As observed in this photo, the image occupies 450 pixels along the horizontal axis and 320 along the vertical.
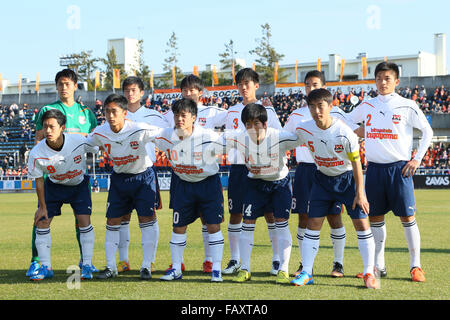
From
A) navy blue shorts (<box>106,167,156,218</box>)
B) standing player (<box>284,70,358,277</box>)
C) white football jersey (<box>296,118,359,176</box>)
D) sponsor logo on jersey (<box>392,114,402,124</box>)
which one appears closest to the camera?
white football jersey (<box>296,118,359,176</box>)

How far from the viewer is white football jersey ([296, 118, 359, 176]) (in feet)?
20.4

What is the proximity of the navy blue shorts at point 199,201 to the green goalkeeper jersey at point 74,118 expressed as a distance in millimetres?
1904

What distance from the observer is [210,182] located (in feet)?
22.3

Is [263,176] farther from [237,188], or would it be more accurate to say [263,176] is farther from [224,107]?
[224,107]

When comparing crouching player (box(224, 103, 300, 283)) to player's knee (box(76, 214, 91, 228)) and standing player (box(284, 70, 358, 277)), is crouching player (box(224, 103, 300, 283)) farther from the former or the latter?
player's knee (box(76, 214, 91, 228))

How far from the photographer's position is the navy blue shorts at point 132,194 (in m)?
7.03

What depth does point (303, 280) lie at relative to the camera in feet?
20.2

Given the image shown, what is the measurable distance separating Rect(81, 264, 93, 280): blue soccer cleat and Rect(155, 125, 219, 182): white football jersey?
68.0 inches

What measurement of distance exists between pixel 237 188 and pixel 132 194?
1436mm

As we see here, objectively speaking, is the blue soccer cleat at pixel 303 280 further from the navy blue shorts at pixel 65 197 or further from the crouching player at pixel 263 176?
the navy blue shorts at pixel 65 197

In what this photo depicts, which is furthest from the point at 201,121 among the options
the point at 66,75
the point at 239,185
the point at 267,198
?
the point at 66,75

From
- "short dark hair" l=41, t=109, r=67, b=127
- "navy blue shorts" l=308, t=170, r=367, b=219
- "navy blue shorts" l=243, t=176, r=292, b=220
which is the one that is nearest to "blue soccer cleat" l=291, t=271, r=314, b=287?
"navy blue shorts" l=308, t=170, r=367, b=219

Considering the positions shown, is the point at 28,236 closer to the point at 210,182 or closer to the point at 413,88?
the point at 210,182

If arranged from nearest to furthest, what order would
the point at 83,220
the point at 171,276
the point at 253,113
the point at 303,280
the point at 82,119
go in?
the point at 303,280 → the point at 253,113 → the point at 171,276 → the point at 83,220 → the point at 82,119
